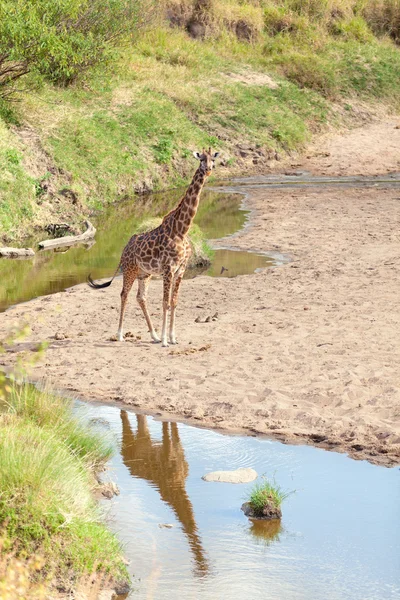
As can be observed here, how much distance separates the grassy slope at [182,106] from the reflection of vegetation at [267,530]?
50.6 feet

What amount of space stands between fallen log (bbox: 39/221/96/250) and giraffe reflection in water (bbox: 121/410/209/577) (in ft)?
37.8

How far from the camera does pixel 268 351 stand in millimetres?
13094

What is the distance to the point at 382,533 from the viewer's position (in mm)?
8297

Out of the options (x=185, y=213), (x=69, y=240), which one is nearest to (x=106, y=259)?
Answer: (x=69, y=240)

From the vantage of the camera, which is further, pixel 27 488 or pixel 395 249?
pixel 395 249

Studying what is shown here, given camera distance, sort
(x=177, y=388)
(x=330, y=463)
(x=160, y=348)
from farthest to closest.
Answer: (x=160, y=348), (x=177, y=388), (x=330, y=463)

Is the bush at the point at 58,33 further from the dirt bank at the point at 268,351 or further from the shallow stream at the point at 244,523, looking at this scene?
the shallow stream at the point at 244,523

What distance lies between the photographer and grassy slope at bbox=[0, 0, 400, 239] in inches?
1045

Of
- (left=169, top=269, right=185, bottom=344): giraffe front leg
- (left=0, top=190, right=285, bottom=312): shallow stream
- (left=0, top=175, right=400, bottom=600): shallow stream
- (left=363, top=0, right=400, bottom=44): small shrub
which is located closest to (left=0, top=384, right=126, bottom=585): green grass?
(left=0, top=175, right=400, bottom=600): shallow stream

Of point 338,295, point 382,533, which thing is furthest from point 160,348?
point 382,533

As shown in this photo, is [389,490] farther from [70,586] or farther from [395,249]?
[395,249]

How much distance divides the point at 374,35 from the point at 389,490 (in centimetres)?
4511

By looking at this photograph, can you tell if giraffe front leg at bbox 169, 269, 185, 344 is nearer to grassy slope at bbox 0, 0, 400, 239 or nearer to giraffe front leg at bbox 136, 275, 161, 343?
giraffe front leg at bbox 136, 275, 161, 343

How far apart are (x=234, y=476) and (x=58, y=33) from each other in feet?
69.4
